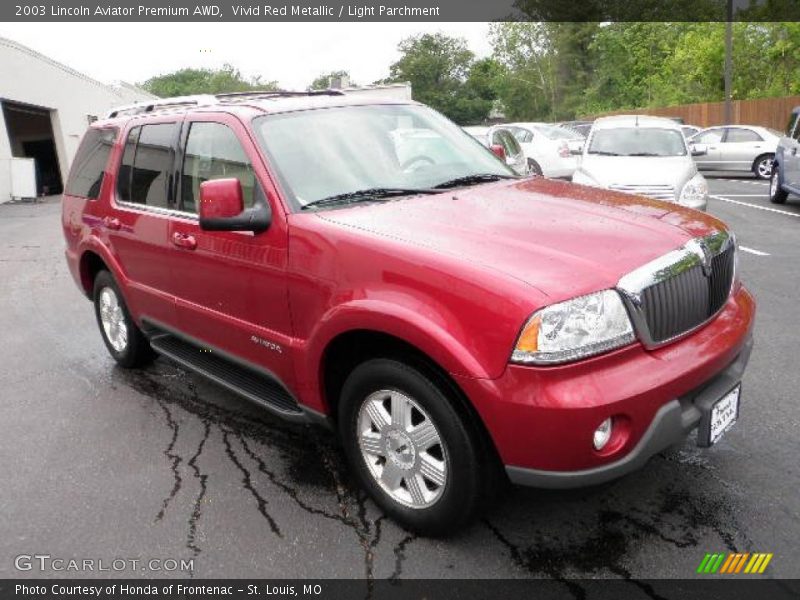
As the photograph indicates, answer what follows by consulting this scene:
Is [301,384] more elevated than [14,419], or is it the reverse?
[301,384]

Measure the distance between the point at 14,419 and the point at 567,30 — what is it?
228ft

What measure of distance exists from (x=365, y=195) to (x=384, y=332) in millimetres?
896

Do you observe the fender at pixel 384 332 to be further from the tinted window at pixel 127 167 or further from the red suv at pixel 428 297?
the tinted window at pixel 127 167

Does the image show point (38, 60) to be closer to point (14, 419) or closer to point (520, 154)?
point (520, 154)

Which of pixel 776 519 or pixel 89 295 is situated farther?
pixel 89 295

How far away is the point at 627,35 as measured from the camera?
5694cm

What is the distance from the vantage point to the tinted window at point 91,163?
15.9 ft

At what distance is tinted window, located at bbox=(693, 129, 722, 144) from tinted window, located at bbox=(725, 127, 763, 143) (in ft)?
0.88

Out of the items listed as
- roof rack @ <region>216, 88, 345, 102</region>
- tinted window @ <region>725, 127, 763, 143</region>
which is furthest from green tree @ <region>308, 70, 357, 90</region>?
tinted window @ <region>725, 127, 763, 143</region>

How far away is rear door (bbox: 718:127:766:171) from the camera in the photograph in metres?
17.7

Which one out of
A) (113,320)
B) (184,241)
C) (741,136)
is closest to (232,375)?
(184,241)

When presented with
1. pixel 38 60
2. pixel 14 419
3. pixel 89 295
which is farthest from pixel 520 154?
pixel 38 60

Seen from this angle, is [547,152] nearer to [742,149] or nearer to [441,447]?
[742,149]

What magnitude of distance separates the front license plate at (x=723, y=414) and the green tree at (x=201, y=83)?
100 m
